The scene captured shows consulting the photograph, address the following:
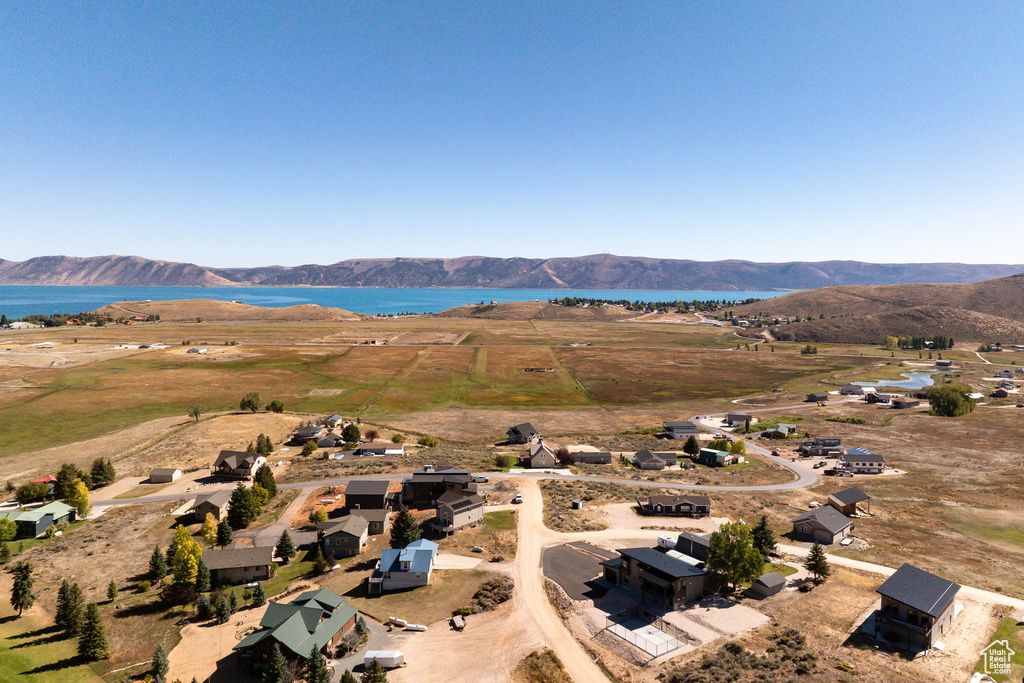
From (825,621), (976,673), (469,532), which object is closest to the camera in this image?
(976,673)

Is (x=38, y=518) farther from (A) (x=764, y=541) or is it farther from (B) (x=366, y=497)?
(A) (x=764, y=541)

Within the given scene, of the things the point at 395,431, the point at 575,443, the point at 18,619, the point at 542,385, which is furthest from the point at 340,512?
the point at 542,385

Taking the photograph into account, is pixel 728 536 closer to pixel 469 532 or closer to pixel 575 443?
pixel 469 532

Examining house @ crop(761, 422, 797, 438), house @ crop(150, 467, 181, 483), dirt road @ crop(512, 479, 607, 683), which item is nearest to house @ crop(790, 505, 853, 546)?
dirt road @ crop(512, 479, 607, 683)

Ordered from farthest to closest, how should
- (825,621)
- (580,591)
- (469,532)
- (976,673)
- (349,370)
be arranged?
(349,370), (469,532), (580,591), (825,621), (976,673)

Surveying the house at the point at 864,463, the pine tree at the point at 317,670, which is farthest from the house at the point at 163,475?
the house at the point at 864,463
